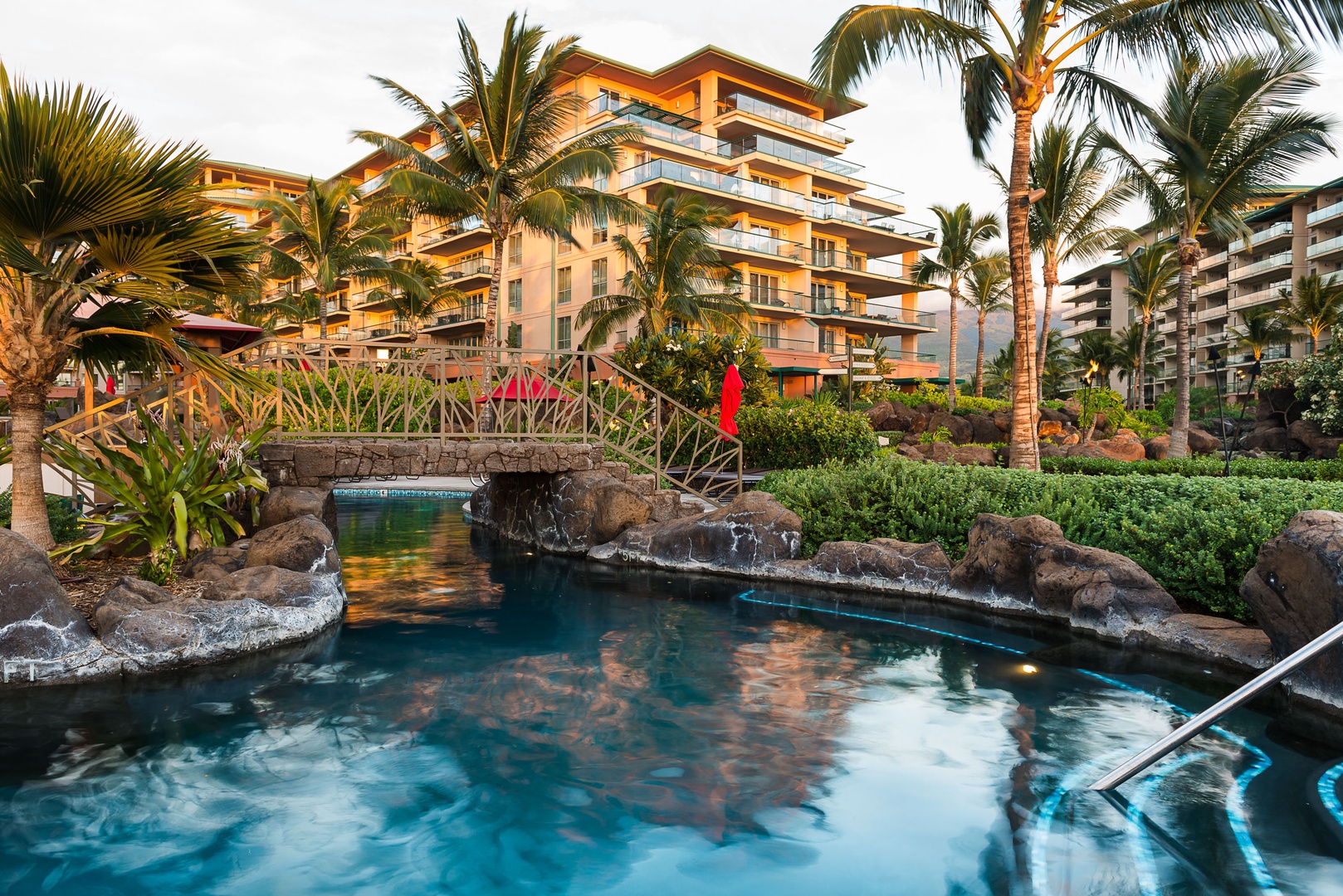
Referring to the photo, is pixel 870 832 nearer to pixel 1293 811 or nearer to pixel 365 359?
pixel 1293 811

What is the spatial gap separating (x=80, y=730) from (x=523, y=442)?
7.07 m

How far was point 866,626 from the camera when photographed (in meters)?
8.41

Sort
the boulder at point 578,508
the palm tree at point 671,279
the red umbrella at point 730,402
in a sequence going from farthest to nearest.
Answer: the palm tree at point 671,279 < the red umbrella at point 730,402 < the boulder at point 578,508

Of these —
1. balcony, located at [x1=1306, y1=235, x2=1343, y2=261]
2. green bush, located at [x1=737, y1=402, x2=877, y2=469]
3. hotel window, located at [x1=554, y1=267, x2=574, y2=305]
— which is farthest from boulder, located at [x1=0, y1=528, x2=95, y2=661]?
balcony, located at [x1=1306, y1=235, x2=1343, y2=261]

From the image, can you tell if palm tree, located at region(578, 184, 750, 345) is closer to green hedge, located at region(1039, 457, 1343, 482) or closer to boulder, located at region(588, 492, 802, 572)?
green hedge, located at region(1039, 457, 1343, 482)

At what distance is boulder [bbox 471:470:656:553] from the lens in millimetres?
12156

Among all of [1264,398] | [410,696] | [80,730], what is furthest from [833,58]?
[1264,398]

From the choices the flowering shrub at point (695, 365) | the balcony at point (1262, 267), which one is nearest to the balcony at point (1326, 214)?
the balcony at point (1262, 267)

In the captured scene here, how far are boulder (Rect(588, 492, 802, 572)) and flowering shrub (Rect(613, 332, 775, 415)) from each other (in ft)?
29.4

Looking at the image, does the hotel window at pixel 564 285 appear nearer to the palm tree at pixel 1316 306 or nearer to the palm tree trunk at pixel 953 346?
the palm tree trunk at pixel 953 346

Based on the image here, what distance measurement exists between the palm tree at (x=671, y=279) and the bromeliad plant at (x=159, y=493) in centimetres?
1794

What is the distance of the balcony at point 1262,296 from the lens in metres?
52.1

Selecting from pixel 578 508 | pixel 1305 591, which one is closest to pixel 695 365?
pixel 578 508

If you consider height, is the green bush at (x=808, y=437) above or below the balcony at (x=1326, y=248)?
below
